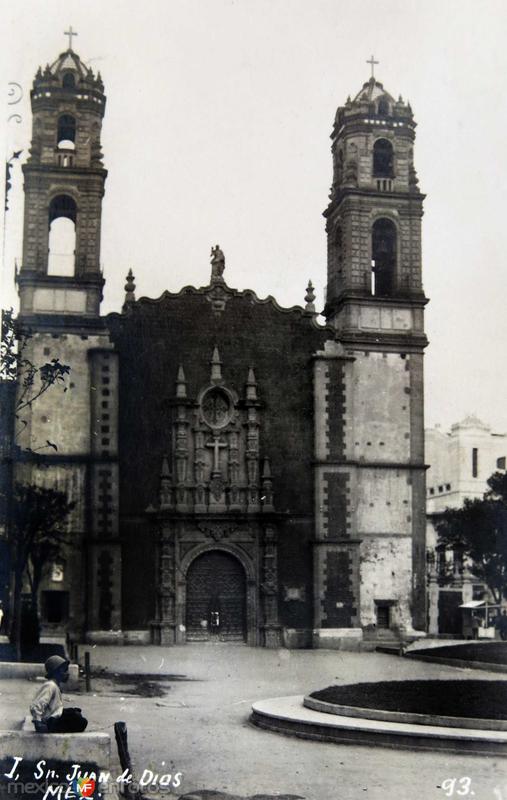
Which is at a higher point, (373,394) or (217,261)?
(217,261)

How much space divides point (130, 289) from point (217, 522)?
7.71 meters

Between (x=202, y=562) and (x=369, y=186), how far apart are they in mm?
13524

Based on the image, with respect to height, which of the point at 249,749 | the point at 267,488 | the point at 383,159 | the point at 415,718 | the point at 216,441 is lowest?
the point at 249,749

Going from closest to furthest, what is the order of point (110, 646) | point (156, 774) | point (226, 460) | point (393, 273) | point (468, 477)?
point (156, 774), point (110, 646), point (226, 460), point (393, 273), point (468, 477)

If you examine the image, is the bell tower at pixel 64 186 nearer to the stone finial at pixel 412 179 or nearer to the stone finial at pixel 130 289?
the stone finial at pixel 130 289

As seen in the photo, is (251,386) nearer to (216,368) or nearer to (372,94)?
(216,368)

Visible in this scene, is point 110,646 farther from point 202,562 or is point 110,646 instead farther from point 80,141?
point 80,141

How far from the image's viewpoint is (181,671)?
2700cm

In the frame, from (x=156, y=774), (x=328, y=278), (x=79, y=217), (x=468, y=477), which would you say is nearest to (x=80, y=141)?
(x=79, y=217)

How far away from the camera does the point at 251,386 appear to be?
3662 cm

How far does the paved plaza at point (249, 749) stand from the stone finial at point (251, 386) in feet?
37.9

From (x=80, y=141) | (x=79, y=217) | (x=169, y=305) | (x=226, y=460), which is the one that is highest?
(x=80, y=141)

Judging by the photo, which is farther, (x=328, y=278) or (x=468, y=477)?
(x=468, y=477)

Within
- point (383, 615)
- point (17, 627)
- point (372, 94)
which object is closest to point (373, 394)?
point (383, 615)
